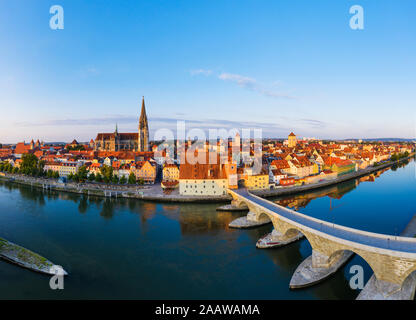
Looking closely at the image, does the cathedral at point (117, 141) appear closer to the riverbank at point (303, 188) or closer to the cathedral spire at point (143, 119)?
the cathedral spire at point (143, 119)

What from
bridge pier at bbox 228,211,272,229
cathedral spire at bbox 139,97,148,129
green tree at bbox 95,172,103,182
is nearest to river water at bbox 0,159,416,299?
bridge pier at bbox 228,211,272,229

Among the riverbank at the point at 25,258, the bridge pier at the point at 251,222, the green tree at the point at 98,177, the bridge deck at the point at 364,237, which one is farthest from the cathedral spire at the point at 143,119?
the bridge deck at the point at 364,237

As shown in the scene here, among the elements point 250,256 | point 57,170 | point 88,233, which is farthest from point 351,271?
point 57,170

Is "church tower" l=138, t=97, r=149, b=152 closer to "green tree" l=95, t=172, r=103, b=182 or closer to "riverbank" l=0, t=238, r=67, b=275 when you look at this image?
"green tree" l=95, t=172, r=103, b=182

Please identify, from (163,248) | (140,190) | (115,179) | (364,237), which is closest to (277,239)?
(364,237)

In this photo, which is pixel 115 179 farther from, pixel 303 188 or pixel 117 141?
pixel 117 141
